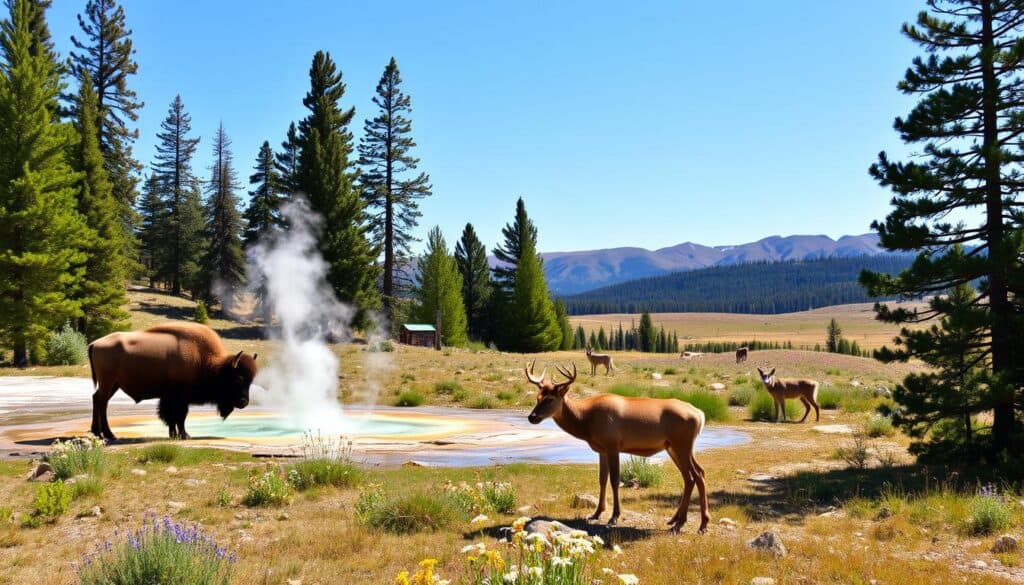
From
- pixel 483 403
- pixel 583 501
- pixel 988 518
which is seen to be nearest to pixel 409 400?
pixel 483 403

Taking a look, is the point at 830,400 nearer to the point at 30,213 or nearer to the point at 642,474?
the point at 642,474

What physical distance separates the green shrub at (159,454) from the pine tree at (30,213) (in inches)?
875

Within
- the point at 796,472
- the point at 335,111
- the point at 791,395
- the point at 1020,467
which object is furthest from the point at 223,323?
the point at 1020,467

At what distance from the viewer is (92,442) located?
12.6 metres

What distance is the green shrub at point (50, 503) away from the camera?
30.7ft

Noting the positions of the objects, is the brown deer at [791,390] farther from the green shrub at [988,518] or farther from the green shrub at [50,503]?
the green shrub at [50,503]

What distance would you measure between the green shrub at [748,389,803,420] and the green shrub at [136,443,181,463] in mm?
18303

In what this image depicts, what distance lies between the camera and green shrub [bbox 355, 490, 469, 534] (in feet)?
30.8

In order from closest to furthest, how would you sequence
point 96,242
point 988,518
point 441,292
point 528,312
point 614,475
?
point 988,518 < point 614,475 < point 96,242 < point 441,292 < point 528,312

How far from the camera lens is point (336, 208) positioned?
47.8m

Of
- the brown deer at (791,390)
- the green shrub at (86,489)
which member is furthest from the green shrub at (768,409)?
the green shrub at (86,489)

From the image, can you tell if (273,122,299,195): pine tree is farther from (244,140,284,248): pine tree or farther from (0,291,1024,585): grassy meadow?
(0,291,1024,585): grassy meadow

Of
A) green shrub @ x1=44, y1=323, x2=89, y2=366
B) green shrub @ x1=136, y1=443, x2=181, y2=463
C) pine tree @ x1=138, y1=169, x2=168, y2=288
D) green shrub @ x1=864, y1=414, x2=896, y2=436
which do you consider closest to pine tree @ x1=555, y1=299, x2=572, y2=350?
pine tree @ x1=138, y1=169, x2=168, y2=288

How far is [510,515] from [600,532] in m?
1.58
